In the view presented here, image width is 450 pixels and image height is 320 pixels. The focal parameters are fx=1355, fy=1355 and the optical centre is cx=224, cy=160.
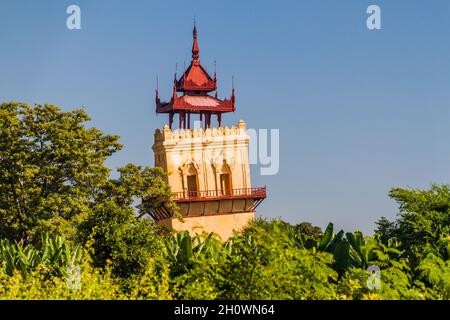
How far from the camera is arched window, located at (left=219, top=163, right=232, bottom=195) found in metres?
87.4

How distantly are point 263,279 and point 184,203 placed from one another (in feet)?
183

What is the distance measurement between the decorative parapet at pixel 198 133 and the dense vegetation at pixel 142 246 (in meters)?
11.8

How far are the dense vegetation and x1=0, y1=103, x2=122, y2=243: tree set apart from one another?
0.22 feet

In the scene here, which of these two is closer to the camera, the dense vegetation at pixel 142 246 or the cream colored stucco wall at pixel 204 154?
the dense vegetation at pixel 142 246

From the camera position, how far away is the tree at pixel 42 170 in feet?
211

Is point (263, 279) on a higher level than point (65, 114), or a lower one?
lower

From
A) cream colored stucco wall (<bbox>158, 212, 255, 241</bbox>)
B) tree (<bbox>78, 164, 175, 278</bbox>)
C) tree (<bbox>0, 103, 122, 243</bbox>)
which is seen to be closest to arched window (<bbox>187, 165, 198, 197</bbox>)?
cream colored stucco wall (<bbox>158, 212, 255, 241</bbox>)

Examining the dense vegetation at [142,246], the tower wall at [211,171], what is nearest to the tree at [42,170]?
the dense vegetation at [142,246]

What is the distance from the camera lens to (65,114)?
65938mm

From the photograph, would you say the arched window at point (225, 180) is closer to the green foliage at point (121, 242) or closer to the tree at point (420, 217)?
the tree at point (420, 217)

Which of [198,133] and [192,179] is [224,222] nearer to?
[192,179]
